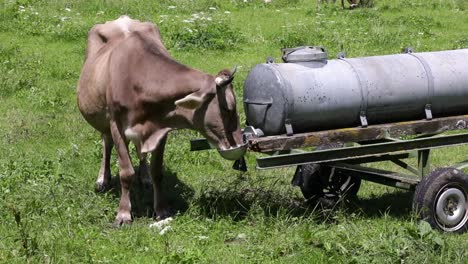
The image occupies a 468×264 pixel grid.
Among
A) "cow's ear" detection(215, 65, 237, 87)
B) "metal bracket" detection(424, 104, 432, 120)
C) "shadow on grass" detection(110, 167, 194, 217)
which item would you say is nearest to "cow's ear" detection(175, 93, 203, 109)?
"cow's ear" detection(215, 65, 237, 87)

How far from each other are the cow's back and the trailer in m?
1.36

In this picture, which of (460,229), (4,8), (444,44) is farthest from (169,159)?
(4,8)

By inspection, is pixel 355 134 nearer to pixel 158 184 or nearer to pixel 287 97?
pixel 287 97

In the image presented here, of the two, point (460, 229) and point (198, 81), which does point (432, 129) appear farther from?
point (198, 81)

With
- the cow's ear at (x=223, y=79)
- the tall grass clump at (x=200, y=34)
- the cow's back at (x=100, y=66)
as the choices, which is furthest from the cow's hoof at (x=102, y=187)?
the tall grass clump at (x=200, y=34)

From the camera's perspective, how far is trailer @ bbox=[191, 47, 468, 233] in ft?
25.9

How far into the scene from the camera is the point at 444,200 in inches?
320

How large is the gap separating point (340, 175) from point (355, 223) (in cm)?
116

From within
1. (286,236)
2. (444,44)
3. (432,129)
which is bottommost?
(444,44)

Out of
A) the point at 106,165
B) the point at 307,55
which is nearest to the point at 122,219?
the point at 106,165

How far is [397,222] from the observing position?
27.3ft

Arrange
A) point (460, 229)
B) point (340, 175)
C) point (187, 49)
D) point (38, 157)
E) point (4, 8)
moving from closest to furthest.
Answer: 1. point (460, 229)
2. point (340, 175)
3. point (38, 157)
4. point (187, 49)
5. point (4, 8)

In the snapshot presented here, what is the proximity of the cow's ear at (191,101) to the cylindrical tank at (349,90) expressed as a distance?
0.53m

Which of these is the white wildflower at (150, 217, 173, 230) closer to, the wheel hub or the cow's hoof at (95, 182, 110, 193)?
the cow's hoof at (95, 182, 110, 193)
